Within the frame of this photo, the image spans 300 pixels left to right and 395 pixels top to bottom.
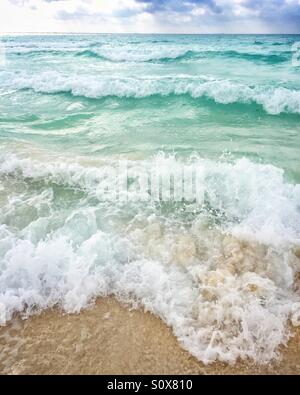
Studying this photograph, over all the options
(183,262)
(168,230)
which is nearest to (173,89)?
(168,230)

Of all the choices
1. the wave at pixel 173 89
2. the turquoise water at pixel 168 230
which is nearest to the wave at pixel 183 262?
the turquoise water at pixel 168 230

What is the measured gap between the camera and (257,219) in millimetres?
4051

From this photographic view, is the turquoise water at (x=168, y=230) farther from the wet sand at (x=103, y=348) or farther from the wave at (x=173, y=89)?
the wave at (x=173, y=89)

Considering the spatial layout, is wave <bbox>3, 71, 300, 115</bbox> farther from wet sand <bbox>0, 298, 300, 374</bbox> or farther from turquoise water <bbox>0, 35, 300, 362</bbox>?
wet sand <bbox>0, 298, 300, 374</bbox>

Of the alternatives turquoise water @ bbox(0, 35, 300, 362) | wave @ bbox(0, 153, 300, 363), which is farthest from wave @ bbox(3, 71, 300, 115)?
wave @ bbox(0, 153, 300, 363)

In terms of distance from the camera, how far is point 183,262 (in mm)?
3457

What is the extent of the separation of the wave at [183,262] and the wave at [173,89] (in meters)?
6.14

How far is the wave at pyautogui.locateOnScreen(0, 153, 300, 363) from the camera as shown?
278cm

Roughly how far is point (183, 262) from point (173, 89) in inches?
381

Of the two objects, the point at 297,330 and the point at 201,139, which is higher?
the point at 201,139

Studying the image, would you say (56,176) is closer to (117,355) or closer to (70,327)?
(70,327)

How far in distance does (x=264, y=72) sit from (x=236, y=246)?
14883 mm
